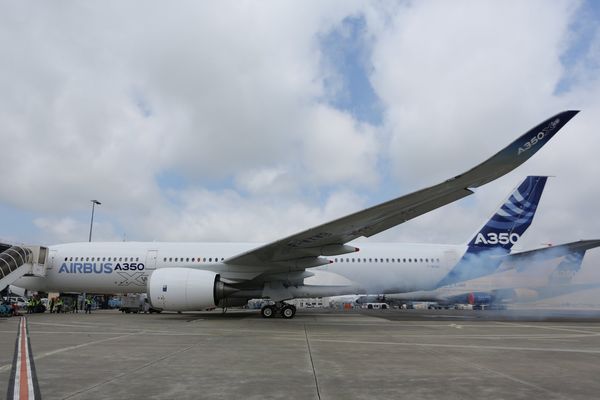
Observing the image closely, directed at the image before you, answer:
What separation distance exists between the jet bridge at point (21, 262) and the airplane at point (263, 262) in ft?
0.12

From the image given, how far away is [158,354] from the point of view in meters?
6.97

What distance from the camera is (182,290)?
1458 cm

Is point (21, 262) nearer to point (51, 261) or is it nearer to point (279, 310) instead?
point (51, 261)

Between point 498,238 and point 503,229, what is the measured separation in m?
0.48

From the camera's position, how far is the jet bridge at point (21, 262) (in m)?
16.9

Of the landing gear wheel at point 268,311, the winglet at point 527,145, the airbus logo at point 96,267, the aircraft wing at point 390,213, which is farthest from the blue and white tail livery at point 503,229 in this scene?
the airbus logo at point 96,267

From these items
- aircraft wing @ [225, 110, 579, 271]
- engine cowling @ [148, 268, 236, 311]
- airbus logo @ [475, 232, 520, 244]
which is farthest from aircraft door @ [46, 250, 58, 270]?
airbus logo @ [475, 232, 520, 244]

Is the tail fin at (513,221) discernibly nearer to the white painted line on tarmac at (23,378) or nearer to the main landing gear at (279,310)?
the main landing gear at (279,310)

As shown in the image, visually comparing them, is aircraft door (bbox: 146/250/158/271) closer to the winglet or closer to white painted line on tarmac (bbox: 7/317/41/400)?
white painted line on tarmac (bbox: 7/317/41/400)

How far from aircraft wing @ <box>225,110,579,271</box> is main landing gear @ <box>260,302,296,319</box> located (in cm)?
208

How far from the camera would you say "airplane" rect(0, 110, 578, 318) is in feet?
38.2

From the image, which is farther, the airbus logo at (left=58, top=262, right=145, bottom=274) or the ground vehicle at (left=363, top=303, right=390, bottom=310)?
the ground vehicle at (left=363, top=303, right=390, bottom=310)

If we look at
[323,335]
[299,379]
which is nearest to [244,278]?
[323,335]

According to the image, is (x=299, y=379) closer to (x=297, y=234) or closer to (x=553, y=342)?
(x=553, y=342)
